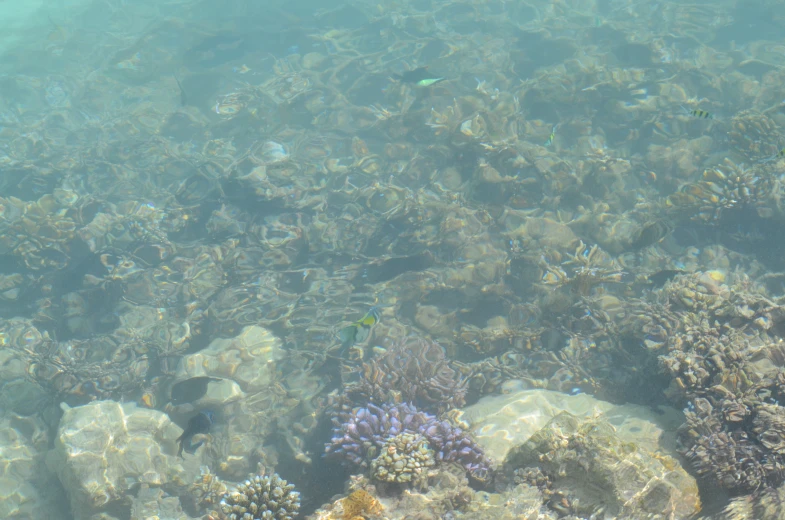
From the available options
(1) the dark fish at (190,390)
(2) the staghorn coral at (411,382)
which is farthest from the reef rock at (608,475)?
(1) the dark fish at (190,390)

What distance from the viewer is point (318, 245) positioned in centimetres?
965

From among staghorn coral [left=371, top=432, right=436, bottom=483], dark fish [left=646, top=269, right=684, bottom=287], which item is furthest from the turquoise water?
dark fish [left=646, top=269, right=684, bottom=287]

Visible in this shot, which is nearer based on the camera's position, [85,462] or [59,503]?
[85,462]

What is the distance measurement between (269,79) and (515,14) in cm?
1177

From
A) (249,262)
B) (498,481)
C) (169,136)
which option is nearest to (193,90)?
(169,136)

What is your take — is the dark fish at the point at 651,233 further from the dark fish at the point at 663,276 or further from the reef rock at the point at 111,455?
the reef rock at the point at 111,455

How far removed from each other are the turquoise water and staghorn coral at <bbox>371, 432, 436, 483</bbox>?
0.18 meters

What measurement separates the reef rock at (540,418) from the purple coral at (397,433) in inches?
14.0

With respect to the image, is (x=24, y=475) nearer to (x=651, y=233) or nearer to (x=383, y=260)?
(x=383, y=260)

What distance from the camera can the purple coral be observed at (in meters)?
4.59

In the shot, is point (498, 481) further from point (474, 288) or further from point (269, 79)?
point (269, 79)

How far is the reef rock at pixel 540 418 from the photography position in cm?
451

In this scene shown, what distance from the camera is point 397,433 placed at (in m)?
4.73

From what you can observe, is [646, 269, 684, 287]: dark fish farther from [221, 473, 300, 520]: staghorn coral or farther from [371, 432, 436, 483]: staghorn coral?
[221, 473, 300, 520]: staghorn coral
